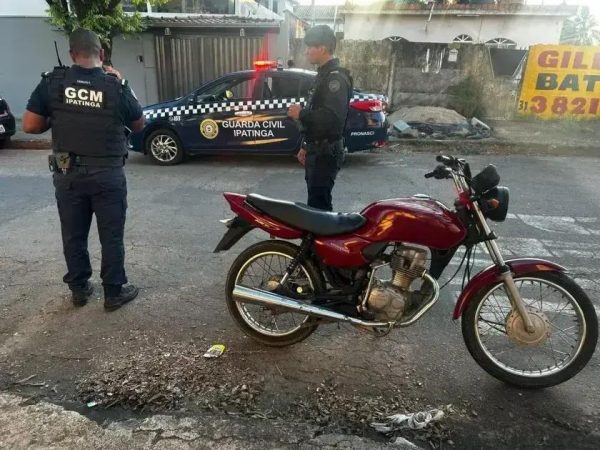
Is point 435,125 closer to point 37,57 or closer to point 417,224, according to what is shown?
point 417,224

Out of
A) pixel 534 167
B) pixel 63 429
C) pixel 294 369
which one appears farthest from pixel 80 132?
pixel 534 167

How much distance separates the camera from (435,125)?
419 inches

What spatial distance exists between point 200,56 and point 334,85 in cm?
1046

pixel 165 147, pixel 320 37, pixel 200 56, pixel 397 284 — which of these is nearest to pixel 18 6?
pixel 200 56

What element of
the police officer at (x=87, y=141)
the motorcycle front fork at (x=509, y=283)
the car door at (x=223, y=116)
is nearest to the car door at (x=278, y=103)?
→ the car door at (x=223, y=116)

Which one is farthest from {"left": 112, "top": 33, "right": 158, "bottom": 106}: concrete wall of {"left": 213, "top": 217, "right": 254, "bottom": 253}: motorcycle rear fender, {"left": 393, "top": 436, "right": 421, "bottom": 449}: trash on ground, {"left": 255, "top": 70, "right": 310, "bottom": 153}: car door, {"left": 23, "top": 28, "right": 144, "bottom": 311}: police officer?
{"left": 393, "top": 436, "right": 421, "bottom": 449}: trash on ground

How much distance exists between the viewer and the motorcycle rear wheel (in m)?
2.89

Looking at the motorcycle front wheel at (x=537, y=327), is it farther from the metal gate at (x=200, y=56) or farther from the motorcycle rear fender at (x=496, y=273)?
the metal gate at (x=200, y=56)

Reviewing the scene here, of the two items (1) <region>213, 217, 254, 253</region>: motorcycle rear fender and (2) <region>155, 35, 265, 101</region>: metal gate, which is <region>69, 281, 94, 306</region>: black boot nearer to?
(1) <region>213, 217, 254, 253</region>: motorcycle rear fender

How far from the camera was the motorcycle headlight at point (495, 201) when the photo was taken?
2.51 meters

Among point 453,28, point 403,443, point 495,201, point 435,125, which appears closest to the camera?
point 403,443

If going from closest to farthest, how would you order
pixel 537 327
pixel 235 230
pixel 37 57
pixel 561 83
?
pixel 537 327
pixel 235 230
pixel 561 83
pixel 37 57

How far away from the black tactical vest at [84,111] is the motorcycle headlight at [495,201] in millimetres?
2399

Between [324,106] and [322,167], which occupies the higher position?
[324,106]
